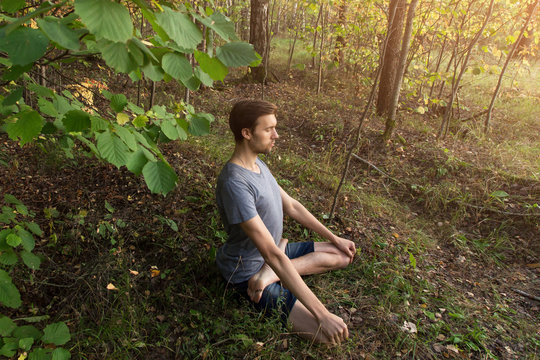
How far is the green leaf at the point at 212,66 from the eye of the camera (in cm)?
105

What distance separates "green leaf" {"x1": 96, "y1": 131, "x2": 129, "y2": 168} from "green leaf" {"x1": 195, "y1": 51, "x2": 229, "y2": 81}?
486 millimetres

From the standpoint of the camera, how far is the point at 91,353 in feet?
6.87

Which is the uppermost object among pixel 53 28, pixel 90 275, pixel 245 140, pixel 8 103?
pixel 53 28

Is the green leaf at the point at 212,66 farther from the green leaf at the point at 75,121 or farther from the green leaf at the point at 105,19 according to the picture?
the green leaf at the point at 75,121

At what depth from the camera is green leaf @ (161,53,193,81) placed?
1.09 m

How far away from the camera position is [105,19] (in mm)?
777

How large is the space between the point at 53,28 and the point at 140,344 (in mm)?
1979

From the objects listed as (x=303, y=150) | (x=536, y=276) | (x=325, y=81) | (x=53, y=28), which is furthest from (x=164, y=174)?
(x=325, y=81)

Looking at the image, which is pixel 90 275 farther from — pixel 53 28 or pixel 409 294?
pixel 409 294

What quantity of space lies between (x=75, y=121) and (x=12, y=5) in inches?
16.6

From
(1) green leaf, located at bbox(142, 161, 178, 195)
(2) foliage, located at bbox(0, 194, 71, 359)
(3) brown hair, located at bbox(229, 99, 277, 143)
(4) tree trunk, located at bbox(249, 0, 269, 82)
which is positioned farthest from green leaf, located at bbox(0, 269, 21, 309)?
(4) tree trunk, located at bbox(249, 0, 269, 82)

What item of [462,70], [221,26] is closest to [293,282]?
[221,26]

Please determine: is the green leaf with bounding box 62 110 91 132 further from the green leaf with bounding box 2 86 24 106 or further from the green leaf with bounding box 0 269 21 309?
the green leaf with bounding box 0 269 21 309

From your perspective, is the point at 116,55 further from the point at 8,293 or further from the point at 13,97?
the point at 8,293
